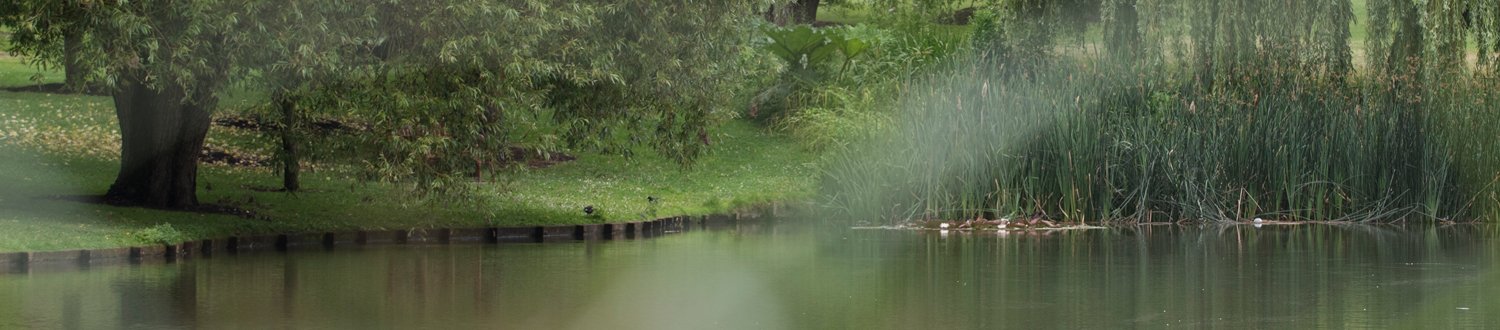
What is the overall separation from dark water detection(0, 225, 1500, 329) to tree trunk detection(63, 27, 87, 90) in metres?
2.42

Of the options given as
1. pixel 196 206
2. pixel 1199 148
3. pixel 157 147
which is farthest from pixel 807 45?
pixel 157 147

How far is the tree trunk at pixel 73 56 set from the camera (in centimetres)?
1928

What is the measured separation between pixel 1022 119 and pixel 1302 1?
4564 mm

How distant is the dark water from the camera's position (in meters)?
14.6

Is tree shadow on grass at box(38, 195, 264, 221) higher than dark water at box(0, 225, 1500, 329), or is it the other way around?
tree shadow on grass at box(38, 195, 264, 221)

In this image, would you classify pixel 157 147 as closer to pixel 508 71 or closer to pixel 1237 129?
pixel 508 71

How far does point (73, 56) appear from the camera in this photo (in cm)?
1964

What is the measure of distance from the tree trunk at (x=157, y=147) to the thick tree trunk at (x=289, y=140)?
3.53 feet

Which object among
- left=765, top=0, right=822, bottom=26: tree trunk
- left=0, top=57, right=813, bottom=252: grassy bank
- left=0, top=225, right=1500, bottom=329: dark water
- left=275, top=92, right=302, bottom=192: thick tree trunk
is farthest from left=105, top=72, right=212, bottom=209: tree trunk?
left=765, top=0, right=822, bottom=26: tree trunk

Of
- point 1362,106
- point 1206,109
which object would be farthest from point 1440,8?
point 1206,109

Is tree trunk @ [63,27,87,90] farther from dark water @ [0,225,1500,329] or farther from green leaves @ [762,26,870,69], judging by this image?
green leaves @ [762,26,870,69]

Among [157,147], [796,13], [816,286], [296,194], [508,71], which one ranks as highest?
[796,13]

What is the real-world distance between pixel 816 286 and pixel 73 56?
8.47m

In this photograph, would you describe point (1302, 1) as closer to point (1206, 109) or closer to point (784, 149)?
point (1206, 109)
